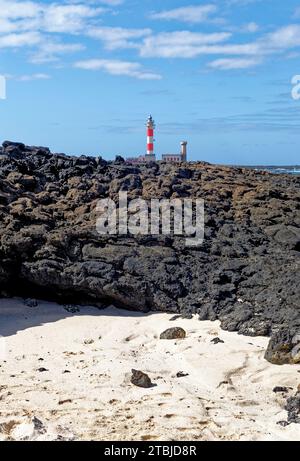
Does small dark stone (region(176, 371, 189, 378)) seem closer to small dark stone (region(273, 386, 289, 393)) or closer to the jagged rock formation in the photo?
small dark stone (region(273, 386, 289, 393))

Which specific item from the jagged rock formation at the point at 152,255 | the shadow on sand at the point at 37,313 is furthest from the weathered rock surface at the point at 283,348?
the shadow on sand at the point at 37,313

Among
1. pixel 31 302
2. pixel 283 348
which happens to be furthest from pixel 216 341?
pixel 31 302

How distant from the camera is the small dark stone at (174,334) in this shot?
759 cm

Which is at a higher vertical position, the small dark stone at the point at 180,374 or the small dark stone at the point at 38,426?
the small dark stone at the point at 180,374

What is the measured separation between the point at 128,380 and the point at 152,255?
303 cm

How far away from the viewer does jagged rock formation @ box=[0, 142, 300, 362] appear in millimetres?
8242

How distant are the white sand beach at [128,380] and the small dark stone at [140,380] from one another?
0.06 metres

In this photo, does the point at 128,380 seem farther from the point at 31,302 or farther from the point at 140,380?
the point at 31,302

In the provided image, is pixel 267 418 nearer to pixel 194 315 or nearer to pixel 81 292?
pixel 194 315

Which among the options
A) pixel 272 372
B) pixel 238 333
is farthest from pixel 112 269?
pixel 272 372

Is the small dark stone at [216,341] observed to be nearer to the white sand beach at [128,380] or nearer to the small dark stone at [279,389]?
the white sand beach at [128,380]

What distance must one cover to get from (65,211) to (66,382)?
13.6ft

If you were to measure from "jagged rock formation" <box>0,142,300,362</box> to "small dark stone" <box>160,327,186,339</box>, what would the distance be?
528mm
